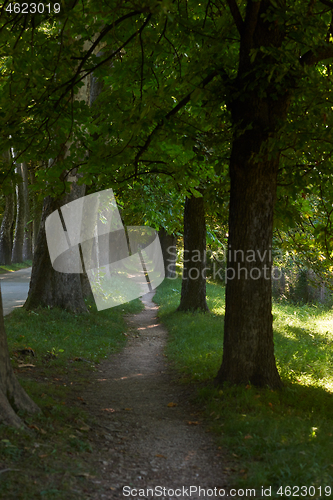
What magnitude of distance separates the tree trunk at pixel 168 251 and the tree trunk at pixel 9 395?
2318cm

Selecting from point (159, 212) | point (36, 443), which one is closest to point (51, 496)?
point (36, 443)

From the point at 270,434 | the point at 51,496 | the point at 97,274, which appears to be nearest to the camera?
the point at 51,496

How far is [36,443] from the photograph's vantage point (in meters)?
4.06

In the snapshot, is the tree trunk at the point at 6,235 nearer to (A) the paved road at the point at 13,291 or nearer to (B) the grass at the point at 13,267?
(B) the grass at the point at 13,267

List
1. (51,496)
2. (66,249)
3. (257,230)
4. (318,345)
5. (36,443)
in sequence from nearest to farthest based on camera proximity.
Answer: (51,496), (36,443), (257,230), (318,345), (66,249)

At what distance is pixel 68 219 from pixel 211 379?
22.8 ft

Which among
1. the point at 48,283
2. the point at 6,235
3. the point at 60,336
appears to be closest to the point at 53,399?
the point at 60,336

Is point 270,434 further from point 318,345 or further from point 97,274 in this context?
point 97,274

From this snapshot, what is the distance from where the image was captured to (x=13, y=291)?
1680 centimetres

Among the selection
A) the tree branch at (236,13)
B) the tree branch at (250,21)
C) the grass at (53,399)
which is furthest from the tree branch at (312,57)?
the grass at (53,399)

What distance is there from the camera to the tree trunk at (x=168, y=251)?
92.6 feet

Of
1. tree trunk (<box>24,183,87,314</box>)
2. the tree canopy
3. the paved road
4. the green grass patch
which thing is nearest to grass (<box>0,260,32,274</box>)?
the paved road

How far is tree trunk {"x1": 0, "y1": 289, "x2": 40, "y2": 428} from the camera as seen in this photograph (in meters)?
4.19

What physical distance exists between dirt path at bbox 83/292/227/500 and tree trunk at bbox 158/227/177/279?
1941 cm
